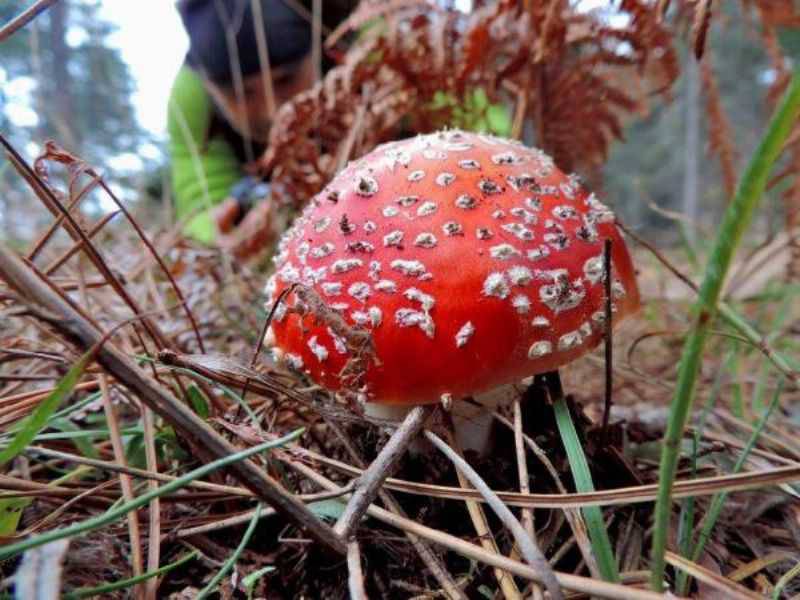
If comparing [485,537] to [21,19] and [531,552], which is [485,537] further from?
[21,19]

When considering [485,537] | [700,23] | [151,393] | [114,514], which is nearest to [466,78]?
[700,23]

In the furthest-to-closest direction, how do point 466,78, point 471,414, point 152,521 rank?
point 466,78 → point 471,414 → point 152,521

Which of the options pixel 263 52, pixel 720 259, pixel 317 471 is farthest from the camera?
pixel 263 52

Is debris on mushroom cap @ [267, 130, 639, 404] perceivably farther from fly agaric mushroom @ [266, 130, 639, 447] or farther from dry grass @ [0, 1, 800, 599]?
dry grass @ [0, 1, 800, 599]

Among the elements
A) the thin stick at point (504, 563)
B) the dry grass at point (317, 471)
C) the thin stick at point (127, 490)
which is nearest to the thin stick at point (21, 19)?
the dry grass at point (317, 471)

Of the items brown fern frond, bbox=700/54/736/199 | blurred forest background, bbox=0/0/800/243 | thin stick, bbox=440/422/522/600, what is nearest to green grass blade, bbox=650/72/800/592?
thin stick, bbox=440/422/522/600

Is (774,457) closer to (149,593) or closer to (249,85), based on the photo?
(149,593)
